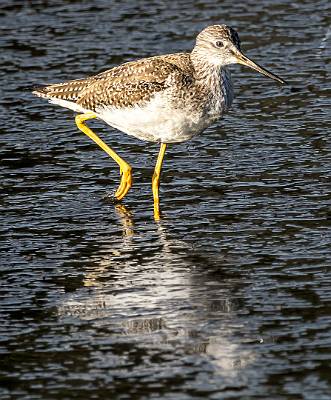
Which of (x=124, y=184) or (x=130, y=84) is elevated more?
(x=130, y=84)

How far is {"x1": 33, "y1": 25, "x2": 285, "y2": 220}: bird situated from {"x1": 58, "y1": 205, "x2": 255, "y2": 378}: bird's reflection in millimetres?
964

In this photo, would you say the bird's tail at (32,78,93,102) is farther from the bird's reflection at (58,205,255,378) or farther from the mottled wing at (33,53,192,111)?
the bird's reflection at (58,205,255,378)

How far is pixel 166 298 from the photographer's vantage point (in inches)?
331

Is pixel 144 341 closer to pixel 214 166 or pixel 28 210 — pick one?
pixel 28 210

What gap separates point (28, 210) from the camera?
1065cm

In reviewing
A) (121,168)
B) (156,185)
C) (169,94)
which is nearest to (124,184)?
(121,168)

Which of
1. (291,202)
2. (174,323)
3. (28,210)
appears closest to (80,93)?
(28,210)

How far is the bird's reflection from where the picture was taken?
7.61m

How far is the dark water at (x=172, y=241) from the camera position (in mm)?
7270

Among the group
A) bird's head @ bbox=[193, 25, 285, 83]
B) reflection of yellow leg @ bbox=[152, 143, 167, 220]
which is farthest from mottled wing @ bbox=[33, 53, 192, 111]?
reflection of yellow leg @ bbox=[152, 143, 167, 220]

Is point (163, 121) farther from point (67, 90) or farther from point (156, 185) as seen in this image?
point (67, 90)

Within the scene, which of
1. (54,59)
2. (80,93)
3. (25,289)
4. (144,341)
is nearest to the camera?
(144,341)

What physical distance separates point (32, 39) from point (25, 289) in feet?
26.8

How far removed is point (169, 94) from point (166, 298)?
8.65 ft
